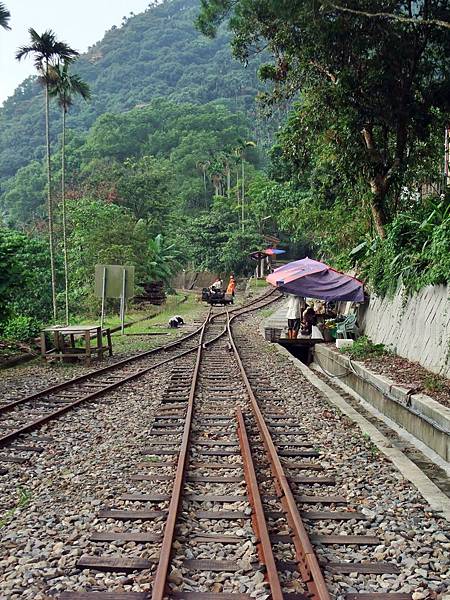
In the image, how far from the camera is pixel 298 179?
25.9m

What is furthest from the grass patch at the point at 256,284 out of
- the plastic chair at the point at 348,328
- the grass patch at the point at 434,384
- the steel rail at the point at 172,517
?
the steel rail at the point at 172,517

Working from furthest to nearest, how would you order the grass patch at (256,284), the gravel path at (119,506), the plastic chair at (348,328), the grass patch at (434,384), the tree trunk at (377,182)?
1. the grass patch at (256,284)
2. the tree trunk at (377,182)
3. the plastic chair at (348,328)
4. the grass patch at (434,384)
5. the gravel path at (119,506)

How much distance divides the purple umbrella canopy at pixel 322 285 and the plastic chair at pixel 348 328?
2.09ft

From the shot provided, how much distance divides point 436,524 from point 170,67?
161 m

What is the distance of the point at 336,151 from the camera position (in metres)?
17.5

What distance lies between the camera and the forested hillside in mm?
117625

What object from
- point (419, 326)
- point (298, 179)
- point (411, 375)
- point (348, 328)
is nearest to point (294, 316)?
point (348, 328)

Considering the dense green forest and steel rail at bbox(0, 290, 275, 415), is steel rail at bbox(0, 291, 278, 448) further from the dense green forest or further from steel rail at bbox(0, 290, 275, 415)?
the dense green forest

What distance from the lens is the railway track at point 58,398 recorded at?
7367mm

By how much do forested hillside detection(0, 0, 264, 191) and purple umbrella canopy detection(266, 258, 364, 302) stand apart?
94214 mm

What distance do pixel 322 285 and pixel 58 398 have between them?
8389mm

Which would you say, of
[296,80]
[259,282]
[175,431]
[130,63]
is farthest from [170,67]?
[175,431]

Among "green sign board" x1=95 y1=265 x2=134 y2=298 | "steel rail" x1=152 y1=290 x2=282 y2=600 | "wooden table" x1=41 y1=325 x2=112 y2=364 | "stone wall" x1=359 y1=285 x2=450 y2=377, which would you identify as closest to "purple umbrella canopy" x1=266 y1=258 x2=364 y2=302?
"stone wall" x1=359 y1=285 x2=450 y2=377

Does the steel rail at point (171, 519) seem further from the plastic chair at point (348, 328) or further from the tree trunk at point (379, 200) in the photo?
the tree trunk at point (379, 200)
